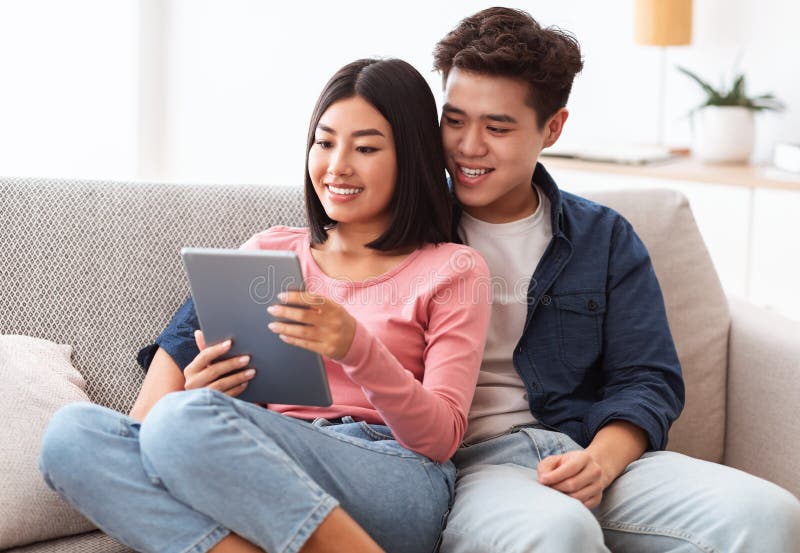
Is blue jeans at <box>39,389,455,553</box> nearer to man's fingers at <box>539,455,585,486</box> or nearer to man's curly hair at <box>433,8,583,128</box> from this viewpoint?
man's fingers at <box>539,455,585,486</box>

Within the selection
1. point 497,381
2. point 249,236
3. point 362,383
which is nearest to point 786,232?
point 497,381

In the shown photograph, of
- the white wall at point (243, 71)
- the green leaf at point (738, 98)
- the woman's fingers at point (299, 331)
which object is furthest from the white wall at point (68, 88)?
the woman's fingers at point (299, 331)

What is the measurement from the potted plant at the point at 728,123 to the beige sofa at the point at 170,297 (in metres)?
1.19

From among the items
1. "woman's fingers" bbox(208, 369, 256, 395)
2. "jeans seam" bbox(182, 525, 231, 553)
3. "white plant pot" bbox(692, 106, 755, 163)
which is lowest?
"jeans seam" bbox(182, 525, 231, 553)

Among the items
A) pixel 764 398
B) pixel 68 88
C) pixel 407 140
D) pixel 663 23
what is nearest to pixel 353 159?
pixel 407 140

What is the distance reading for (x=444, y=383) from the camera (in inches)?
59.0

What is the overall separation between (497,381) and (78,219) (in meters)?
0.75

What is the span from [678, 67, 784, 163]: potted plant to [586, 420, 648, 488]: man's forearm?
5.33 feet

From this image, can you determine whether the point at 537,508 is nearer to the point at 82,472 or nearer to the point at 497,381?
the point at 497,381

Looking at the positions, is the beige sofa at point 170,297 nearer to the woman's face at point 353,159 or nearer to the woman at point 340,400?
the woman at point 340,400

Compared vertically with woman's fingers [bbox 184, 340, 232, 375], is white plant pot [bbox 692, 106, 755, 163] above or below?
above

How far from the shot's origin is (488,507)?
1.41 meters

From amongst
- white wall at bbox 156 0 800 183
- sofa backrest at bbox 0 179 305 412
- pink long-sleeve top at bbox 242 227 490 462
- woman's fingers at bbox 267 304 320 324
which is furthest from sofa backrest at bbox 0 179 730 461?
white wall at bbox 156 0 800 183

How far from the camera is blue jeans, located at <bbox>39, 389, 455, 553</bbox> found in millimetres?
1293
